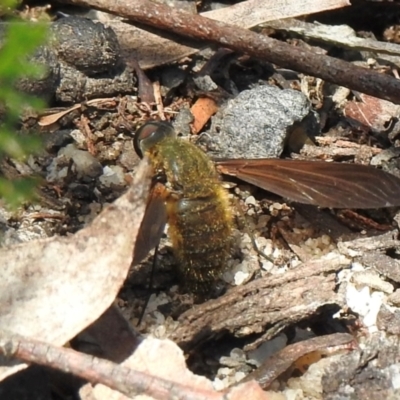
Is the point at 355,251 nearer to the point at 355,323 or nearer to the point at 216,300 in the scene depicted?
the point at 355,323

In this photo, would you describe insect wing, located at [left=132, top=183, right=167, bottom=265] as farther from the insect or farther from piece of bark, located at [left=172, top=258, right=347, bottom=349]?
piece of bark, located at [left=172, top=258, right=347, bottom=349]

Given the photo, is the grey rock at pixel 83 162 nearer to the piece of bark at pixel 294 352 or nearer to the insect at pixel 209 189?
the insect at pixel 209 189

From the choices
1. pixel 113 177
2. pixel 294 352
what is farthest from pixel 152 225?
pixel 294 352

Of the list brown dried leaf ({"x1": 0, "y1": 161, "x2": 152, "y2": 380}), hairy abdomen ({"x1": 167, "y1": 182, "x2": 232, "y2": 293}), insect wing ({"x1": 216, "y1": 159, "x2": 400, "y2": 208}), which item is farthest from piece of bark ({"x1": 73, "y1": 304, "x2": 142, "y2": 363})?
insect wing ({"x1": 216, "y1": 159, "x2": 400, "y2": 208})

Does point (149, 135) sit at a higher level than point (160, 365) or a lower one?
higher

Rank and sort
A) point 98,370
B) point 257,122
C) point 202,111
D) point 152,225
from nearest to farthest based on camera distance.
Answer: point 98,370 < point 152,225 < point 257,122 < point 202,111

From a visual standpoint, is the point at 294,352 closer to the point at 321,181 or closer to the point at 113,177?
the point at 321,181
